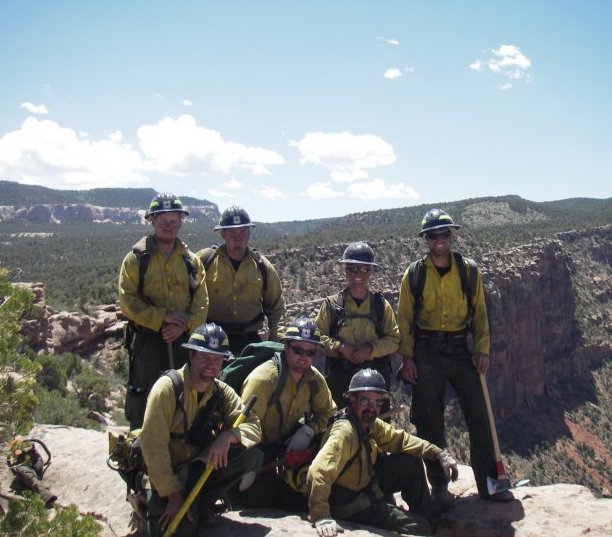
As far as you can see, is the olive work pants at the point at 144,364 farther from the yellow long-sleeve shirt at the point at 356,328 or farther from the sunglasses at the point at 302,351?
the yellow long-sleeve shirt at the point at 356,328

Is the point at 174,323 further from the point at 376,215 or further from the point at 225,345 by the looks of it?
the point at 376,215

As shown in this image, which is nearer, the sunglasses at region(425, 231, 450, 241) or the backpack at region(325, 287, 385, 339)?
the sunglasses at region(425, 231, 450, 241)

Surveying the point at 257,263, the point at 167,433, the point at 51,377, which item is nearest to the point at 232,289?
the point at 257,263

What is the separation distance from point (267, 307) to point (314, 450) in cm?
204

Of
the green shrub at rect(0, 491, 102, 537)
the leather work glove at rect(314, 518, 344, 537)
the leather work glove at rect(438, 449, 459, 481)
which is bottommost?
the leather work glove at rect(314, 518, 344, 537)

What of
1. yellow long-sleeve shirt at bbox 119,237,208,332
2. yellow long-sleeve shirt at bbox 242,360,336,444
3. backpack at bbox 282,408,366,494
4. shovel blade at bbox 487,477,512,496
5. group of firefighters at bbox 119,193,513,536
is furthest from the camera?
shovel blade at bbox 487,477,512,496

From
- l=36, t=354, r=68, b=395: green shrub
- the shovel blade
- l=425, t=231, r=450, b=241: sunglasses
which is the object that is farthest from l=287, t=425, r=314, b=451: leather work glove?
l=36, t=354, r=68, b=395: green shrub

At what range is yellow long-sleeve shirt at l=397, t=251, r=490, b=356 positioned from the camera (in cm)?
631

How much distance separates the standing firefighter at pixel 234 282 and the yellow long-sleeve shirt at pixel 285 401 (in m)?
1.18

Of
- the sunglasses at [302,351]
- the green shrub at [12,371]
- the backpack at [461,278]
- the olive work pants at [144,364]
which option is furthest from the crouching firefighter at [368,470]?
the green shrub at [12,371]

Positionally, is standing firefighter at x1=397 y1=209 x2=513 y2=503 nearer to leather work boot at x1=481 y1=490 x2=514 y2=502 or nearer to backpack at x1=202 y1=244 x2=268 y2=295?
leather work boot at x1=481 y1=490 x2=514 y2=502

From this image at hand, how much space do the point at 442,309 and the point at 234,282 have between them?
7.40 feet

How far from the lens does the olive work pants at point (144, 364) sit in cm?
589

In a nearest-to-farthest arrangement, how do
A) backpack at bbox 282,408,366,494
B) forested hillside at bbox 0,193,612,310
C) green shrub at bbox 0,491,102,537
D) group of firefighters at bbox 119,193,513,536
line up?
green shrub at bbox 0,491,102,537 → group of firefighters at bbox 119,193,513,536 → backpack at bbox 282,408,366,494 → forested hillside at bbox 0,193,612,310
